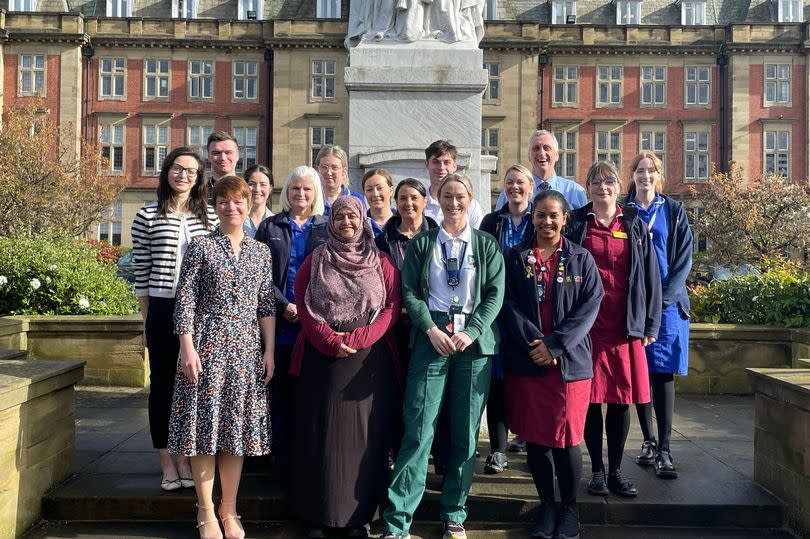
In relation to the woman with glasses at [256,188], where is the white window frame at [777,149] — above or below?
above

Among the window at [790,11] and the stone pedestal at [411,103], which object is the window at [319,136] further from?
the stone pedestal at [411,103]

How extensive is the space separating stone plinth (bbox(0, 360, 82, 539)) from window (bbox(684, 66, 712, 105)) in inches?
1576

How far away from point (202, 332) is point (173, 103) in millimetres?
38416

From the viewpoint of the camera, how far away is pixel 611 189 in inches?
187

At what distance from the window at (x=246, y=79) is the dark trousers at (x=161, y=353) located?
36.7 metres

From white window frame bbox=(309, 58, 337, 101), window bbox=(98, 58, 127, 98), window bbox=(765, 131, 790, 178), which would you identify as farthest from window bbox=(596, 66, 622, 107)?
window bbox=(98, 58, 127, 98)

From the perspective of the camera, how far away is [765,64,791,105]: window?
39.1 metres

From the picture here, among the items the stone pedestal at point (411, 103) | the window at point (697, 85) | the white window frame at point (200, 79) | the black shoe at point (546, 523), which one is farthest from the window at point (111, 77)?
the black shoe at point (546, 523)

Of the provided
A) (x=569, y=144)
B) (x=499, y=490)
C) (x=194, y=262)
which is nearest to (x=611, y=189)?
(x=499, y=490)

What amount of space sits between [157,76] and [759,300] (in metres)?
36.5

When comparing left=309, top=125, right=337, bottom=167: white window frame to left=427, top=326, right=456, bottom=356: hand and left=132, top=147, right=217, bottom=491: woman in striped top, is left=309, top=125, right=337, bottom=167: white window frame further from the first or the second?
left=427, top=326, right=456, bottom=356: hand

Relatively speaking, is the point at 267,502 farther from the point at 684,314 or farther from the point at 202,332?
the point at 684,314

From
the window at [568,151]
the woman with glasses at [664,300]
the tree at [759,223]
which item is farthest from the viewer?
the window at [568,151]

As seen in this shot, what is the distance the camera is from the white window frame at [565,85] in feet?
131
